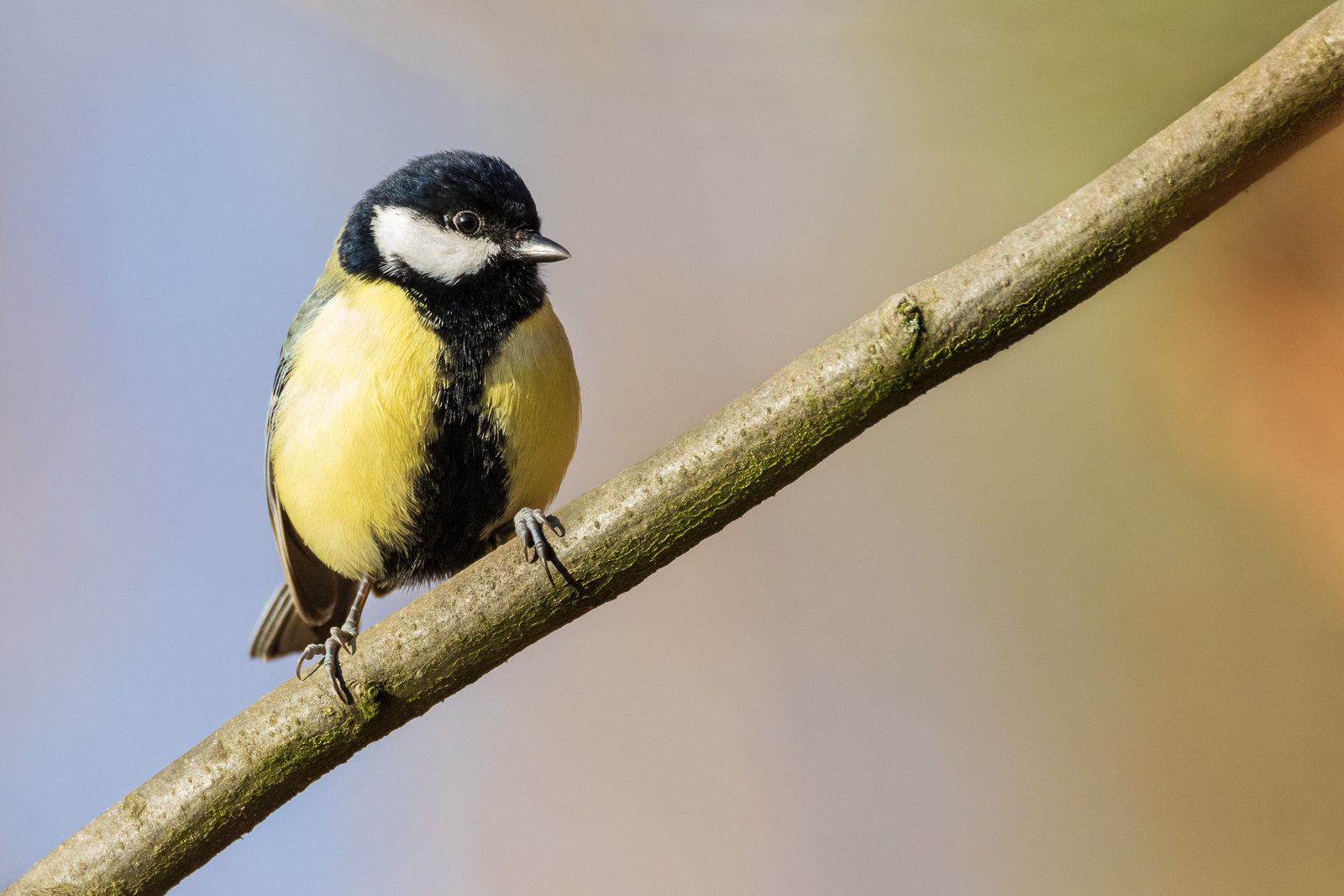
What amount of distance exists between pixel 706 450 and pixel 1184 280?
1480 millimetres

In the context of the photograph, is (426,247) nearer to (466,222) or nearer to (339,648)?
(466,222)

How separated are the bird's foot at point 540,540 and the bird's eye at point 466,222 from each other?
672mm

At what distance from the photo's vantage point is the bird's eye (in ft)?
5.81

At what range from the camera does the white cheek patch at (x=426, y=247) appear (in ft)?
5.64

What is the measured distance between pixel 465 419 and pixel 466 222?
40 cm

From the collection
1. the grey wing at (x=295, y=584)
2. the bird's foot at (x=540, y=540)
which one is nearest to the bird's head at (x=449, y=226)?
the grey wing at (x=295, y=584)

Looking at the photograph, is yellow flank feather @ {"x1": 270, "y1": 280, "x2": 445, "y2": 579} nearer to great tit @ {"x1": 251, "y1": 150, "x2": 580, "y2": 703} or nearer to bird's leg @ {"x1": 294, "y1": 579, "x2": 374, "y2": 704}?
great tit @ {"x1": 251, "y1": 150, "x2": 580, "y2": 703}

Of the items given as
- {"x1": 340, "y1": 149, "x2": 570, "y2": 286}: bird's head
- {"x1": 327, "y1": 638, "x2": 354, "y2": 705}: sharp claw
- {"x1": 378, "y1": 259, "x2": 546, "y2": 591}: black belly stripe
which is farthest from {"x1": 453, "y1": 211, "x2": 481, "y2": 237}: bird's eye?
{"x1": 327, "y1": 638, "x2": 354, "y2": 705}: sharp claw

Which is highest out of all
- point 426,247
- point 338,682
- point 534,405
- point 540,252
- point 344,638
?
point 426,247

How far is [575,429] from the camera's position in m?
1.76

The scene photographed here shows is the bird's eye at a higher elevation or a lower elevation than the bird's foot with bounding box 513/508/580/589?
higher

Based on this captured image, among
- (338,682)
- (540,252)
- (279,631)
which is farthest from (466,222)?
(279,631)

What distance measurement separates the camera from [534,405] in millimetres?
1637

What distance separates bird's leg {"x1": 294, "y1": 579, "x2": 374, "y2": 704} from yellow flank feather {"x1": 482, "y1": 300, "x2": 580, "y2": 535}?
34cm
